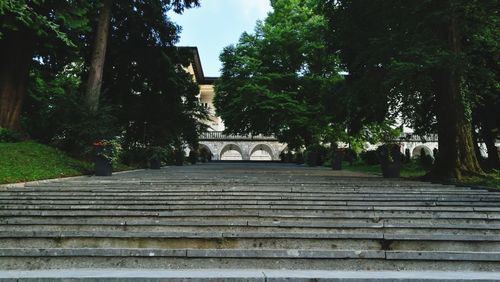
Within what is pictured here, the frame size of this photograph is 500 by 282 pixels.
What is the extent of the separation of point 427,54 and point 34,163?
39.0 ft

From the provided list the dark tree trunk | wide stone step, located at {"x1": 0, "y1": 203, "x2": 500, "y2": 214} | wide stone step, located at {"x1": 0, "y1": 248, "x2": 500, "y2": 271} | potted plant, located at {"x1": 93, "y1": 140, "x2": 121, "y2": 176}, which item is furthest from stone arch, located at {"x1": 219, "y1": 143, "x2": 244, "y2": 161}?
wide stone step, located at {"x1": 0, "y1": 248, "x2": 500, "y2": 271}

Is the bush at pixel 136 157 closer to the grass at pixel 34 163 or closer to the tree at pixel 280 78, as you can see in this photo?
the grass at pixel 34 163

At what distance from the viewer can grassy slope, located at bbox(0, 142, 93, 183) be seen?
1166cm

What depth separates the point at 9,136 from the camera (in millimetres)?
16141

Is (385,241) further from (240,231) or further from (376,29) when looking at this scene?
(376,29)

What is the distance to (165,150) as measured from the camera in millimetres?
20812

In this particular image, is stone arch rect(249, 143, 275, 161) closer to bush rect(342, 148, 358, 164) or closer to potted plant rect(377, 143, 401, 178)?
bush rect(342, 148, 358, 164)

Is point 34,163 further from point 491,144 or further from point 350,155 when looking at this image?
point 350,155

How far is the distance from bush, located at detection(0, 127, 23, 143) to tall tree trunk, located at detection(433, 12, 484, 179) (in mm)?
14808

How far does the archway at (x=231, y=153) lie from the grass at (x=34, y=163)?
39106 mm

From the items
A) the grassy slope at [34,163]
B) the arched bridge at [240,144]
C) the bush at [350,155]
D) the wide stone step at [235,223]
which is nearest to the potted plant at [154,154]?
the grassy slope at [34,163]

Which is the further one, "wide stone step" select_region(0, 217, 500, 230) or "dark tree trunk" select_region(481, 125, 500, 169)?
Answer: "dark tree trunk" select_region(481, 125, 500, 169)

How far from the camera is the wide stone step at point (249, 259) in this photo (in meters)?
4.73

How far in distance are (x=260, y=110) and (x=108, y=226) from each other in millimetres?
22954
